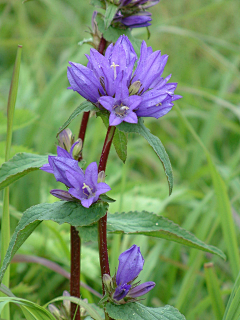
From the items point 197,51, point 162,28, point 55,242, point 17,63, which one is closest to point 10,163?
point 17,63

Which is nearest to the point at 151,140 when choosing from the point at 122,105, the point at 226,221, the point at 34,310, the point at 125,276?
the point at 122,105

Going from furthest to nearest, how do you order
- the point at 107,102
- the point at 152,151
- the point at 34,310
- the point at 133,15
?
the point at 152,151 < the point at 133,15 < the point at 34,310 < the point at 107,102

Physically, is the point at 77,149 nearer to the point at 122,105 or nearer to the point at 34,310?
the point at 122,105

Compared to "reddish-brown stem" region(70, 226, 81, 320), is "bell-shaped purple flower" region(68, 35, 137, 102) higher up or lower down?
higher up

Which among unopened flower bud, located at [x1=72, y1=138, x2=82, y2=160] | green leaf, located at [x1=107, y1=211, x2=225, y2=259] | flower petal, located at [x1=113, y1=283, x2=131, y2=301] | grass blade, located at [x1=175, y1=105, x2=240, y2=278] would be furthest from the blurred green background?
flower petal, located at [x1=113, y1=283, x2=131, y2=301]

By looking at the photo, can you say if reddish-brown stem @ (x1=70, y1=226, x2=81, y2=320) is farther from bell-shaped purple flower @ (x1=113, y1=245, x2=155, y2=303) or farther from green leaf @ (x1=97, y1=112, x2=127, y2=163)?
green leaf @ (x1=97, y1=112, x2=127, y2=163)

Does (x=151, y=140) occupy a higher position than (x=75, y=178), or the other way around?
(x=151, y=140)

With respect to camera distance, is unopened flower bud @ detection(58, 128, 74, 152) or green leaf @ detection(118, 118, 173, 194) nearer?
green leaf @ detection(118, 118, 173, 194)
